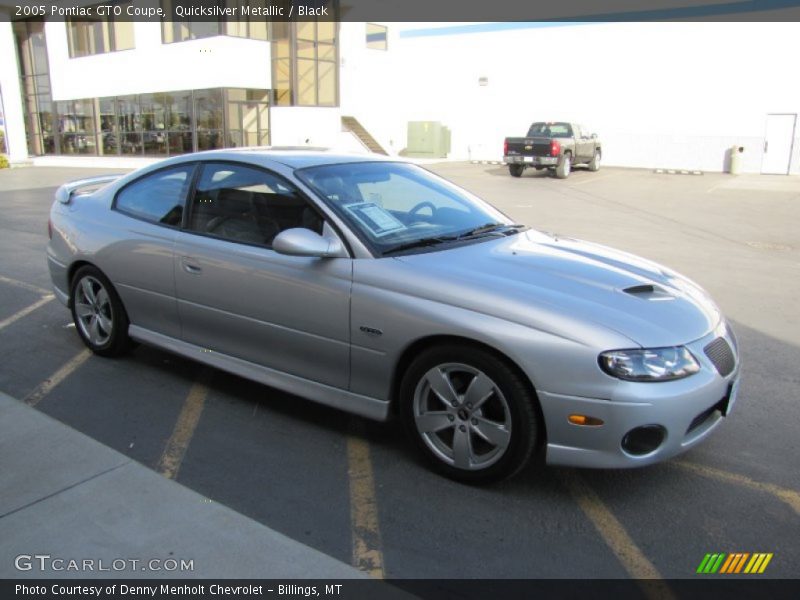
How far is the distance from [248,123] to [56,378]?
23230 millimetres

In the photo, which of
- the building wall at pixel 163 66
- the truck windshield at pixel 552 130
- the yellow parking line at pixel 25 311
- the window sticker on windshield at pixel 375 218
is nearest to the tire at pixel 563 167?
the truck windshield at pixel 552 130

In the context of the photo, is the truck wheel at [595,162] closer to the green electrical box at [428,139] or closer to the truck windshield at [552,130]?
the truck windshield at [552,130]

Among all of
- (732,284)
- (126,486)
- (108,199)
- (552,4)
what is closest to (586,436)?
(126,486)

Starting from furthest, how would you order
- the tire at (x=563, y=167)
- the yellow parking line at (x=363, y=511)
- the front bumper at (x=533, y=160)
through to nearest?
the tire at (x=563, y=167) < the front bumper at (x=533, y=160) < the yellow parking line at (x=363, y=511)

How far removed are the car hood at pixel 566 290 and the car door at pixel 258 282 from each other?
0.55 meters

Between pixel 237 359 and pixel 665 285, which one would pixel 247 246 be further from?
pixel 665 285

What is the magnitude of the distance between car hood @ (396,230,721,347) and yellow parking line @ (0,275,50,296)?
203 inches

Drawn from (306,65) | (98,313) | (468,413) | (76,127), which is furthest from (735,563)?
A: (76,127)

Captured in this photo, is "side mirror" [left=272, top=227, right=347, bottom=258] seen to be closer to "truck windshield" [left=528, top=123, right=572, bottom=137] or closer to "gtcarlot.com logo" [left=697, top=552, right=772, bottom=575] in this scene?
"gtcarlot.com logo" [left=697, top=552, right=772, bottom=575]

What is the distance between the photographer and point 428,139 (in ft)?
114

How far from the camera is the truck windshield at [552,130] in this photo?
2544 centimetres

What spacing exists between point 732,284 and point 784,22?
75.0 feet

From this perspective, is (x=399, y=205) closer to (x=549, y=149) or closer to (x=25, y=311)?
(x=25, y=311)

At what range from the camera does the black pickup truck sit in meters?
23.8
